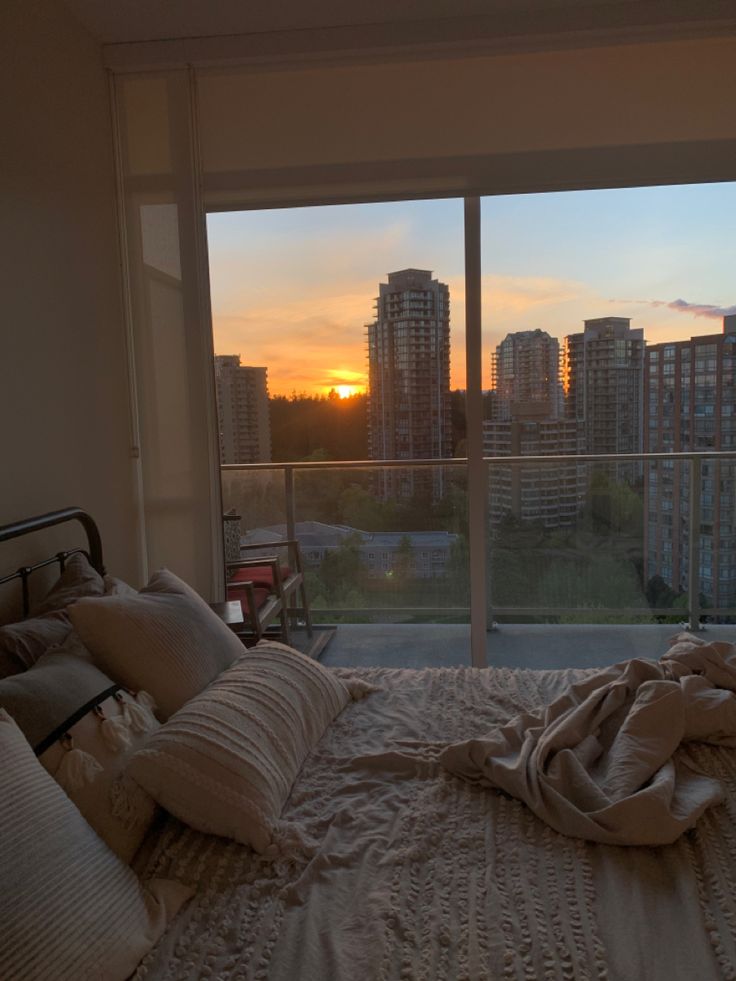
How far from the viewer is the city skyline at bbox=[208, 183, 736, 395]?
130 inches

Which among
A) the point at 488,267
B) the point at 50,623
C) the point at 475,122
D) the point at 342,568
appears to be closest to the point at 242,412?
the point at 342,568

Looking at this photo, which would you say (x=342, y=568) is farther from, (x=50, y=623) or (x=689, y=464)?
(x=50, y=623)

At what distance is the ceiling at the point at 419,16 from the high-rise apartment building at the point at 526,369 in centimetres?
121

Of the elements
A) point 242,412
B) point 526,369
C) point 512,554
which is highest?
point 526,369

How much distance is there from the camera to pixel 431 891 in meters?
1.24

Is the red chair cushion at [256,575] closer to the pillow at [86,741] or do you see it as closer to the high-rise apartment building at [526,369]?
the high-rise apartment building at [526,369]

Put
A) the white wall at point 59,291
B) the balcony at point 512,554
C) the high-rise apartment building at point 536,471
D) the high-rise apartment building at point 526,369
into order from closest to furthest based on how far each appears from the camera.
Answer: the white wall at point 59,291 < the high-rise apartment building at point 526,369 < the high-rise apartment building at point 536,471 < the balcony at point 512,554

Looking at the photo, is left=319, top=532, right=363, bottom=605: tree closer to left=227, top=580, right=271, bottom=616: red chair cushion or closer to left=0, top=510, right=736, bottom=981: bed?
left=227, top=580, right=271, bottom=616: red chair cushion

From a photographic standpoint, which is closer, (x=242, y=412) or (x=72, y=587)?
(x=72, y=587)

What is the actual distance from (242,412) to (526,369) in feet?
4.44

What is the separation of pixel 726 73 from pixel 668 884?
318 centimetres

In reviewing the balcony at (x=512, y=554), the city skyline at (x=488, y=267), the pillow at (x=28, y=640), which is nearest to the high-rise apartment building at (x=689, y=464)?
the balcony at (x=512, y=554)

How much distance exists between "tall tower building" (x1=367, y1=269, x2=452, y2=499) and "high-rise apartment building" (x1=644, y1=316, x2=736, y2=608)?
38.1 inches

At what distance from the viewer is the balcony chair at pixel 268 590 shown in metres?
3.46
